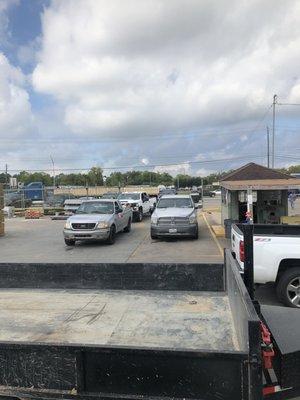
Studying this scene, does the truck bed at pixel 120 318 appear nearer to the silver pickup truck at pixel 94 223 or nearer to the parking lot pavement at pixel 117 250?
the parking lot pavement at pixel 117 250

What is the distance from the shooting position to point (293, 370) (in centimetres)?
250

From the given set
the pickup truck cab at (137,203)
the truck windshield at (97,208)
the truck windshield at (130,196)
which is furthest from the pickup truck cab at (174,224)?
the truck windshield at (130,196)

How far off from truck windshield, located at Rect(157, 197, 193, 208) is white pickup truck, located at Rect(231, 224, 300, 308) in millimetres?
11342

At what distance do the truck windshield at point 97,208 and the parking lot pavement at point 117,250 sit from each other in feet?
4.16

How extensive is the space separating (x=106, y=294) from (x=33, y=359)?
1.86 metres

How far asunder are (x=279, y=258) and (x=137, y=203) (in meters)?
20.5

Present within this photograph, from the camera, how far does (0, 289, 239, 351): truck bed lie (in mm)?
2998

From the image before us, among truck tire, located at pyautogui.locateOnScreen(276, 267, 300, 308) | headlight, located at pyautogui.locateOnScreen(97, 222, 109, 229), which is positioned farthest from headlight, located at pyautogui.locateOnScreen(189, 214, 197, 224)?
truck tire, located at pyautogui.locateOnScreen(276, 267, 300, 308)

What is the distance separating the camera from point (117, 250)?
618 inches

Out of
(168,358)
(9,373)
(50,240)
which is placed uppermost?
(168,358)

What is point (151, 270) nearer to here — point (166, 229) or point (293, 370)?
point (293, 370)

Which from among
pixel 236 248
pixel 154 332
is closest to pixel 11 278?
pixel 154 332

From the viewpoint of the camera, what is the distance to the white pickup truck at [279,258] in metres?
7.13

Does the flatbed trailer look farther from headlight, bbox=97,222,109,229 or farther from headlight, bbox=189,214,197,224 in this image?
headlight, bbox=189,214,197,224
